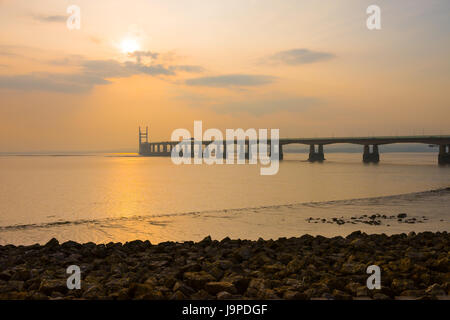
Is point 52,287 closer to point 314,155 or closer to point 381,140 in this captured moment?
point 381,140

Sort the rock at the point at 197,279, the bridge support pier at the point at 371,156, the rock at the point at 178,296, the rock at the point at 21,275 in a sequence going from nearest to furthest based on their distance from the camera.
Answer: the rock at the point at 178,296 < the rock at the point at 197,279 < the rock at the point at 21,275 < the bridge support pier at the point at 371,156

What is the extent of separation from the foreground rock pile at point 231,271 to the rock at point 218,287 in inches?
0.6

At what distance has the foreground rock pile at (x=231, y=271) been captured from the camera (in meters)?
6.16

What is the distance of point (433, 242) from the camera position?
416 inches

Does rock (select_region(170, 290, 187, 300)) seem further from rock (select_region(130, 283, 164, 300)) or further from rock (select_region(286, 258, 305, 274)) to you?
rock (select_region(286, 258, 305, 274))

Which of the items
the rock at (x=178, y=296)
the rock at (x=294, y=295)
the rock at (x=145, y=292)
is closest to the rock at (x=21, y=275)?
the rock at (x=145, y=292)

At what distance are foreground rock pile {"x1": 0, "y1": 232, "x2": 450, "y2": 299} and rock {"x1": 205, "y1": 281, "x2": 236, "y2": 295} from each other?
2cm

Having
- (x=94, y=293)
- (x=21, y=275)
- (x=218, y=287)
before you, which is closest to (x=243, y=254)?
(x=218, y=287)

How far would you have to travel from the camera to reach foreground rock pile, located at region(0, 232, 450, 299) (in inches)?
243

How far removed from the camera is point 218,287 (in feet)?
21.0

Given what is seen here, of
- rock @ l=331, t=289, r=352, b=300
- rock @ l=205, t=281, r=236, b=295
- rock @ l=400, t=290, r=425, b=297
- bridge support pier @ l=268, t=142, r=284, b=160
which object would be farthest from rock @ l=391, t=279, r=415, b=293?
bridge support pier @ l=268, t=142, r=284, b=160

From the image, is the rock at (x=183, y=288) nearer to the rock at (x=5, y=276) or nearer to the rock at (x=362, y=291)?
the rock at (x=362, y=291)
